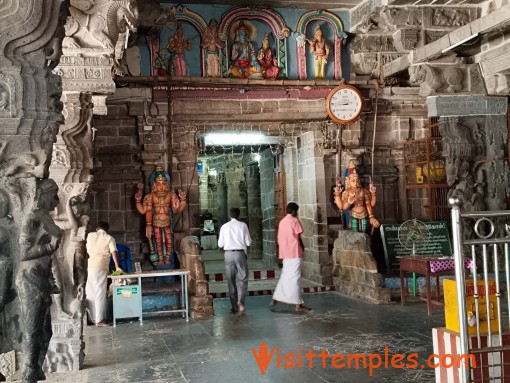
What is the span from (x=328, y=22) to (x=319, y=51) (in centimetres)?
67

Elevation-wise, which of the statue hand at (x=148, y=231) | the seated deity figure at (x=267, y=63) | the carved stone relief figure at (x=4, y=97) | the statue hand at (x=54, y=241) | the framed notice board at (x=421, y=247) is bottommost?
the framed notice board at (x=421, y=247)

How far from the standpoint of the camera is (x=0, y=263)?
2.61 m

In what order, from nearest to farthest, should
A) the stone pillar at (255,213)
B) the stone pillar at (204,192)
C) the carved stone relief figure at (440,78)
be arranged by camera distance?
the carved stone relief figure at (440,78)
the stone pillar at (255,213)
the stone pillar at (204,192)

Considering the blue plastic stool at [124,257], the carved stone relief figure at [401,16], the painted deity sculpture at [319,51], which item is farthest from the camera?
the painted deity sculpture at [319,51]

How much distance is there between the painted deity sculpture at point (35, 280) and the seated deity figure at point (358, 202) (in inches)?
327

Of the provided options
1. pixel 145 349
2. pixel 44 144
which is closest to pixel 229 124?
pixel 145 349

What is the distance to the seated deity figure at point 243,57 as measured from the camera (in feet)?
34.9

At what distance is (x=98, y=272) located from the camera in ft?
26.1

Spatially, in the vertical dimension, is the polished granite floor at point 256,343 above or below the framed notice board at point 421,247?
below

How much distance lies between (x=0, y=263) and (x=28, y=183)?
0.38 m

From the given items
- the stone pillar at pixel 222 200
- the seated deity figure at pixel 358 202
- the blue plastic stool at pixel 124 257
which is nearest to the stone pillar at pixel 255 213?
the stone pillar at pixel 222 200

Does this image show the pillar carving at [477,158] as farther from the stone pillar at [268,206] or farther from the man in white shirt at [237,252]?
the stone pillar at [268,206]

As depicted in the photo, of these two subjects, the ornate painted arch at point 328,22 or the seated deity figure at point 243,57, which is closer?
the seated deity figure at point 243,57

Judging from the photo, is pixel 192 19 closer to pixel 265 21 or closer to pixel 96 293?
pixel 265 21
